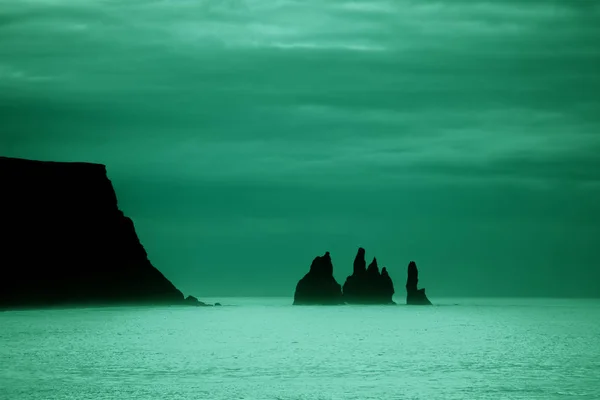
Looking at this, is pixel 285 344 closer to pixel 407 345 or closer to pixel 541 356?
pixel 407 345

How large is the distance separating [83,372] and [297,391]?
908 inches

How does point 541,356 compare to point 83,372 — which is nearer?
point 83,372

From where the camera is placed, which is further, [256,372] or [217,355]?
[217,355]

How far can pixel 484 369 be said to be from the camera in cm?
8400

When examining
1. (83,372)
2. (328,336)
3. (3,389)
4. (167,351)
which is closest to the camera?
(3,389)

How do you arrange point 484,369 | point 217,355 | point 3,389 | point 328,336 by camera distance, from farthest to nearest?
point 328,336
point 217,355
point 484,369
point 3,389

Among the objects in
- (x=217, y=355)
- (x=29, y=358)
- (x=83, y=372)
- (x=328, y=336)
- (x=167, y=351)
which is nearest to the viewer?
(x=83, y=372)

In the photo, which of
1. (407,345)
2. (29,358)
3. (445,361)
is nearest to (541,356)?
(445,361)

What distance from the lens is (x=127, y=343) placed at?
402ft

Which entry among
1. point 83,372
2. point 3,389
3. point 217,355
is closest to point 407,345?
point 217,355

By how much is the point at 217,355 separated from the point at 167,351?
9.48 metres

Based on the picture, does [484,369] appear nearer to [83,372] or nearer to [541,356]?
[541,356]

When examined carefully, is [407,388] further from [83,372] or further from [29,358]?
[29,358]

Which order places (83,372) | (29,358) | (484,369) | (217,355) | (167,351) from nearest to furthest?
(83,372), (484,369), (29,358), (217,355), (167,351)
